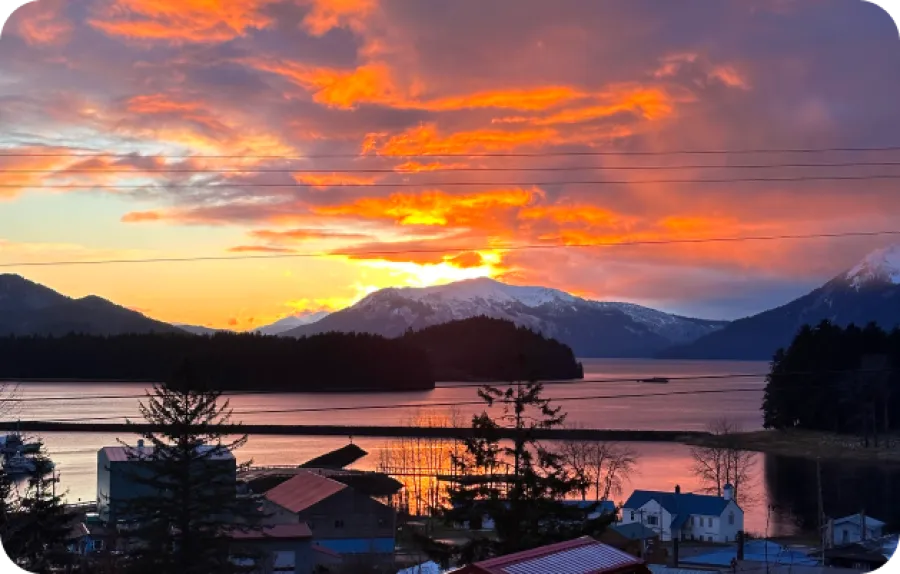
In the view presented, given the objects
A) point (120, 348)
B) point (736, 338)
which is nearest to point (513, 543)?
point (120, 348)

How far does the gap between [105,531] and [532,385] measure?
6.98 m

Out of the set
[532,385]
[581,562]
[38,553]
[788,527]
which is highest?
[532,385]

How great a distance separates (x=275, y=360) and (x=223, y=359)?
11.6 meters

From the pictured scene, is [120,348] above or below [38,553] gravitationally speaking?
above

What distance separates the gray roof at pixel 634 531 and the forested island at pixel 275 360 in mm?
2990

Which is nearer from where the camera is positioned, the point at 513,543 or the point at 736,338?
the point at 513,543

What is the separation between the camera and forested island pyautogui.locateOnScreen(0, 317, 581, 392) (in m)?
Answer: 33.9

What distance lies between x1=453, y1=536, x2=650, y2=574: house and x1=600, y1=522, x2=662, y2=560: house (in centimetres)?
1090

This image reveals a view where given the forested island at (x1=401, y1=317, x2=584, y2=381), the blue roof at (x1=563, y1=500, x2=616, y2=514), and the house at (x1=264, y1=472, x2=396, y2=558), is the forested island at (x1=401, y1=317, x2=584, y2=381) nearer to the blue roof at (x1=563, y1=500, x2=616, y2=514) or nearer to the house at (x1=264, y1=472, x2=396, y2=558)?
the blue roof at (x1=563, y1=500, x2=616, y2=514)

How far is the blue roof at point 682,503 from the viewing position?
1741 cm

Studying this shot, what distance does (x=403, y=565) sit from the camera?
1362 cm

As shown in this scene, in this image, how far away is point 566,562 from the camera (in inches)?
147

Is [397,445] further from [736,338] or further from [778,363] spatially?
[736,338]

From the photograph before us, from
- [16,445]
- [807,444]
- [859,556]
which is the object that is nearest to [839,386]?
[807,444]
